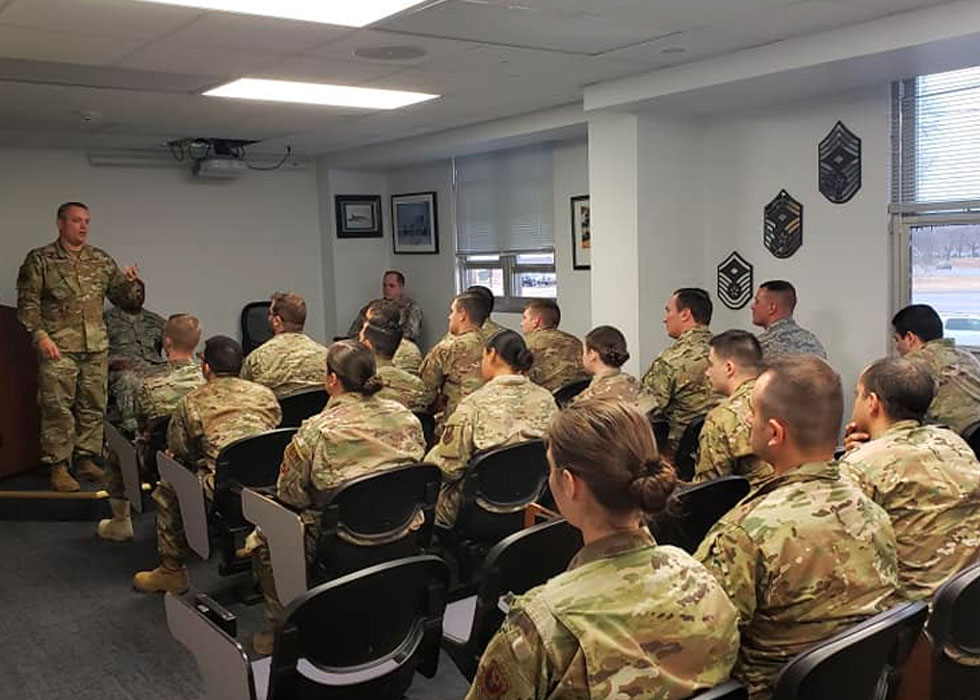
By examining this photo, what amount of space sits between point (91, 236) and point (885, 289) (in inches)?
259

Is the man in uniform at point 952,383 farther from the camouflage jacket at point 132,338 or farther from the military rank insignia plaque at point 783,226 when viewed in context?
the camouflage jacket at point 132,338

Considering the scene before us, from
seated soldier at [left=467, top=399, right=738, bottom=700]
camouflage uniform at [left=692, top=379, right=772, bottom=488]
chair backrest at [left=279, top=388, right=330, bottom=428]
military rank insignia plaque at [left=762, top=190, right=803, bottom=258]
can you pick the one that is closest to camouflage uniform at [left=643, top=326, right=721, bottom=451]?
camouflage uniform at [left=692, top=379, right=772, bottom=488]

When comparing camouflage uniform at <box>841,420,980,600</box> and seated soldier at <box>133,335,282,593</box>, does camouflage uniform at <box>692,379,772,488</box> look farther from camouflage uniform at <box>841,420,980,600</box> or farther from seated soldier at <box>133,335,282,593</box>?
seated soldier at <box>133,335,282,593</box>

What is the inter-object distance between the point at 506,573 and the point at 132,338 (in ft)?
18.6

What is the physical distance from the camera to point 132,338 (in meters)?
7.05

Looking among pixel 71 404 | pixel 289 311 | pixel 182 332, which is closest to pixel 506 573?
pixel 182 332

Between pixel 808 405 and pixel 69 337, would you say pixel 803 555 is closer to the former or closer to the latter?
pixel 808 405

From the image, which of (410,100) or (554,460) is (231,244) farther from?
(554,460)

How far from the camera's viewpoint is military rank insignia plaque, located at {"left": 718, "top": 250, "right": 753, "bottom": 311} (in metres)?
5.85

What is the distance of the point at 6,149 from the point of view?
7258 mm

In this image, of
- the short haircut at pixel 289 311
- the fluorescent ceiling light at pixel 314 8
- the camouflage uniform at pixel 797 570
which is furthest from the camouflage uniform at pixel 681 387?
the camouflage uniform at pixel 797 570

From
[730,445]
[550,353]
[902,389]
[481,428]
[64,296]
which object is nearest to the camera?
[902,389]

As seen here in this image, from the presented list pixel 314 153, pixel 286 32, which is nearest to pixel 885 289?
pixel 286 32

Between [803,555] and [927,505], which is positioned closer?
[803,555]
